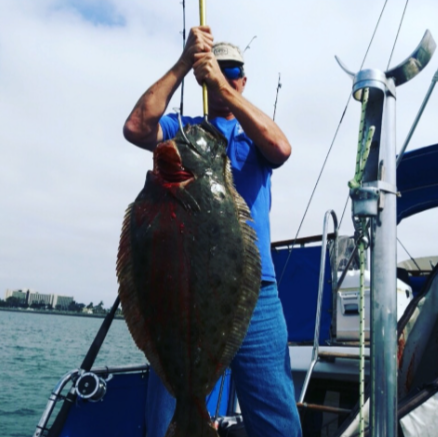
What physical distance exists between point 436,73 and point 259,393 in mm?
2851

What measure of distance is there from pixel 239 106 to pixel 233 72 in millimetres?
466

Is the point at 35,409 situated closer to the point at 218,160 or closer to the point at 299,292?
the point at 299,292

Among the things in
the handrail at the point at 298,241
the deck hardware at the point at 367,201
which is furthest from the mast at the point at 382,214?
the handrail at the point at 298,241

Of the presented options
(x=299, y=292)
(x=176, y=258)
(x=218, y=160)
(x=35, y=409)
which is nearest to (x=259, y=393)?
(x=176, y=258)

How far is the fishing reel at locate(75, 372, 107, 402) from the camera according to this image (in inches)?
136

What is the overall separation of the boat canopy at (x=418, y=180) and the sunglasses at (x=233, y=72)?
3.36m

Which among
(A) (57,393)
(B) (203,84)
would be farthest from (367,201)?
(A) (57,393)

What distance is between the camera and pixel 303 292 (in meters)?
6.01

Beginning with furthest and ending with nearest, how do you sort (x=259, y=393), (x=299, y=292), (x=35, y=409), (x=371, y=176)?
1. (x=35, y=409)
2. (x=299, y=292)
3. (x=259, y=393)
4. (x=371, y=176)

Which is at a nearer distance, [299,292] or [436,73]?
[436,73]

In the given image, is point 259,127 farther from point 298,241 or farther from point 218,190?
point 298,241

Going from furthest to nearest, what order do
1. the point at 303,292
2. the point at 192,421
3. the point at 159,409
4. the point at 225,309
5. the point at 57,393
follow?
the point at 303,292 → the point at 57,393 → the point at 159,409 → the point at 225,309 → the point at 192,421

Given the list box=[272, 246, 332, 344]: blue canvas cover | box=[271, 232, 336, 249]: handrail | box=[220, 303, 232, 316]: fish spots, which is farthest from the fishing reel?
box=[271, 232, 336, 249]: handrail

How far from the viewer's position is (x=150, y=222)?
178 cm
